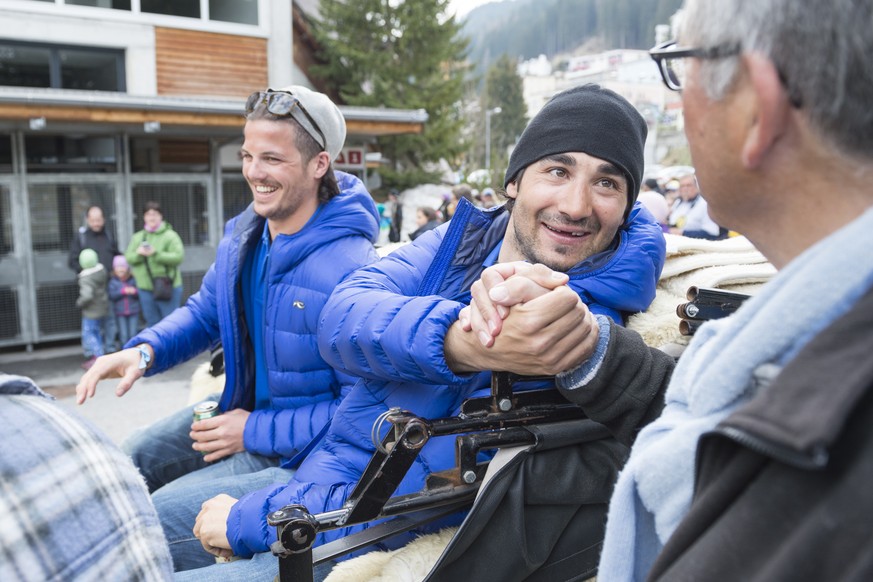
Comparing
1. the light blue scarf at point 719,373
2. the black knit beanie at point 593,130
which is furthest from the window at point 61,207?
A: the light blue scarf at point 719,373

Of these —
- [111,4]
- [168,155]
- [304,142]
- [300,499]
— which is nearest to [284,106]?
[304,142]

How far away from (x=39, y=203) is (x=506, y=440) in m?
10.4

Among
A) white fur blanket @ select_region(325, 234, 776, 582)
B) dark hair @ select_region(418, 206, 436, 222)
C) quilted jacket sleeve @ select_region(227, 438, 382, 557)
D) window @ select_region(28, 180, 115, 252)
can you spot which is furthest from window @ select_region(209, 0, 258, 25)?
quilted jacket sleeve @ select_region(227, 438, 382, 557)

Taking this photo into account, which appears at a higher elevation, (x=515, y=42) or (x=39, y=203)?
(x=515, y=42)

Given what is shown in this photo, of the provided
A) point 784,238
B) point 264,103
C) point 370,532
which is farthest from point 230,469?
point 784,238

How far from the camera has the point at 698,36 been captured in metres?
0.97

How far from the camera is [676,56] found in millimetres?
1028

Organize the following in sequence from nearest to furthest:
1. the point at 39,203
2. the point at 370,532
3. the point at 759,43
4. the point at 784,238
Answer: the point at 759,43, the point at 784,238, the point at 370,532, the point at 39,203

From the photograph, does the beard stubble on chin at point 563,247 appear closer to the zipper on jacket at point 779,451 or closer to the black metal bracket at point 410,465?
the black metal bracket at point 410,465

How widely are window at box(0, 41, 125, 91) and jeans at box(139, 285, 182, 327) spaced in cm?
661

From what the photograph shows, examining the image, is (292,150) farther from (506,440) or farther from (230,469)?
(506,440)

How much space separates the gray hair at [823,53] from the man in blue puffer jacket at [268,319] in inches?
75.6

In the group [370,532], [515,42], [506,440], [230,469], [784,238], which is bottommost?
[230,469]

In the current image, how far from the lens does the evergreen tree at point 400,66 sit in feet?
77.5
